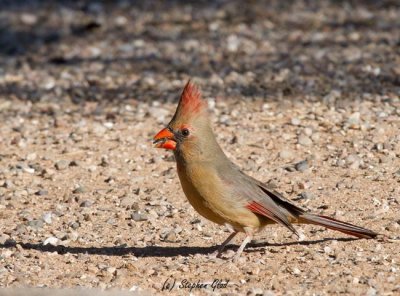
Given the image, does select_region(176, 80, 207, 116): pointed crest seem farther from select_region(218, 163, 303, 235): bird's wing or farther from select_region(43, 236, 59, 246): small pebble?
select_region(43, 236, 59, 246): small pebble

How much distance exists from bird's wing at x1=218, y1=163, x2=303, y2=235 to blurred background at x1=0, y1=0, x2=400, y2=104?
2.77 m

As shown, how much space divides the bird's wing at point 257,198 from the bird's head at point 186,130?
0.21m

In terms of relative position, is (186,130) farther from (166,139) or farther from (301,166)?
(301,166)

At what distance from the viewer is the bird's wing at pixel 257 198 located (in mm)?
4879

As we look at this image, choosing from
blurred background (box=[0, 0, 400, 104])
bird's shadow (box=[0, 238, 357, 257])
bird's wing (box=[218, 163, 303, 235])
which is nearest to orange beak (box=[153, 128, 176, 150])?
bird's wing (box=[218, 163, 303, 235])

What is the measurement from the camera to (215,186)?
4.85m

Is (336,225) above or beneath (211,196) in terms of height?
beneath

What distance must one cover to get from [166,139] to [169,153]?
1.90 meters

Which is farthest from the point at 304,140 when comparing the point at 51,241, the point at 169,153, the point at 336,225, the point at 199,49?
the point at 199,49

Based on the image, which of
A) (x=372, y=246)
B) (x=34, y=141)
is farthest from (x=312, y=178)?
(x=34, y=141)

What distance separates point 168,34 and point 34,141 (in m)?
3.15

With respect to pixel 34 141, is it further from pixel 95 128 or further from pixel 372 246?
pixel 372 246

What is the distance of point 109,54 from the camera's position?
954 cm

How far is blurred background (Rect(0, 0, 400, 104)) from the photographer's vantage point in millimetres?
8227
